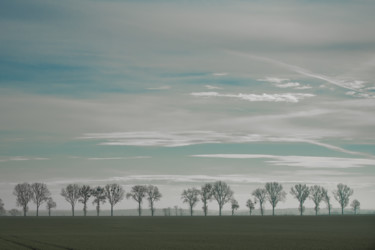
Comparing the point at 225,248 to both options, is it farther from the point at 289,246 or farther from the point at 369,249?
the point at 369,249

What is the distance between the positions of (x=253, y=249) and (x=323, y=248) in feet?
27.2

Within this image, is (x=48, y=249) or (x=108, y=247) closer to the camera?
(x=48, y=249)

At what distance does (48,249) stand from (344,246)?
33.5 m

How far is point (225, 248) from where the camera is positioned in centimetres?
5459

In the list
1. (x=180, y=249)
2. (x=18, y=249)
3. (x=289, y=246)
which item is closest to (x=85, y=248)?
(x=18, y=249)

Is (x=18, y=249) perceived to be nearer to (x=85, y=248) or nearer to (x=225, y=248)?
(x=85, y=248)

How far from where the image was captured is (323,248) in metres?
54.8

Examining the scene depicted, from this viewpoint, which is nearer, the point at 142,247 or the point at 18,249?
the point at 18,249

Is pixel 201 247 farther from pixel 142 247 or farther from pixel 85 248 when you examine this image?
pixel 85 248

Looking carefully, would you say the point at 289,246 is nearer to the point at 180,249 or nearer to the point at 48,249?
the point at 180,249

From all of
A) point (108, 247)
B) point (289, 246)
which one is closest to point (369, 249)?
point (289, 246)

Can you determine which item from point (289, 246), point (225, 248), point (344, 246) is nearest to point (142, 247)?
point (225, 248)

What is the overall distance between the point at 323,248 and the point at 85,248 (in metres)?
26.8

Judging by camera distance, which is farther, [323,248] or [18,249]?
[323,248]
